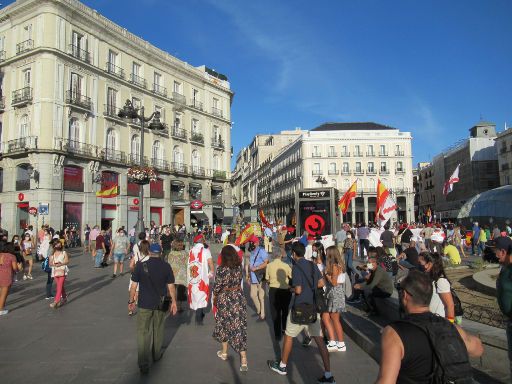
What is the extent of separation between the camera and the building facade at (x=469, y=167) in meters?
60.7

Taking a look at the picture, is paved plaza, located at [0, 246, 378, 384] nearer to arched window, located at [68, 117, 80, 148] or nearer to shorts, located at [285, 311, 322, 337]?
shorts, located at [285, 311, 322, 337]

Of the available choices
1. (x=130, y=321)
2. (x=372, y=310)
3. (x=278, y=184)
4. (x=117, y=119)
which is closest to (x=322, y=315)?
(x=372, y=310)

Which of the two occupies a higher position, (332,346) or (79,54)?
(79,54)

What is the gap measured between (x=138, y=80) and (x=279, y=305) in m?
35.8

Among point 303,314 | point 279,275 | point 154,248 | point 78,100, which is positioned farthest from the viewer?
point 78,100

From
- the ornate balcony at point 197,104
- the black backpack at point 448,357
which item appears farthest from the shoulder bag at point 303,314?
the ornate balcony at point 197,104

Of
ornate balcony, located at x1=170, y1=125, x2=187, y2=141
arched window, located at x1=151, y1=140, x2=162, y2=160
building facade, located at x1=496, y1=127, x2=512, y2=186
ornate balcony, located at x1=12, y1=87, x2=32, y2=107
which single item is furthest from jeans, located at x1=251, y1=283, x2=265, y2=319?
building facade, located at x1=496, y1=127, x2=512, y2=186

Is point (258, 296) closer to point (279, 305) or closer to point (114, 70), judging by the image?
point (279, 305)

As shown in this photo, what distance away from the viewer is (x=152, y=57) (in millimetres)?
39219

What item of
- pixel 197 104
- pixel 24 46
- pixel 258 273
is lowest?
pixel 258 273

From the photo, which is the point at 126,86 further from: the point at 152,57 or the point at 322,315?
the point at 322,315

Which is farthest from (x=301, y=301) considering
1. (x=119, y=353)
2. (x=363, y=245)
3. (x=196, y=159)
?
(x=196, y=159)

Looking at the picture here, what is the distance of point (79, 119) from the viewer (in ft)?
105

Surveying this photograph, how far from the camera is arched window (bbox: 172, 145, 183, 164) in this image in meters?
41.4
